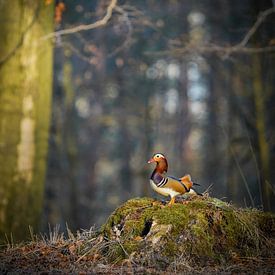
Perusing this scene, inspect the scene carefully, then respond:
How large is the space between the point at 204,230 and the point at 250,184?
12.7m

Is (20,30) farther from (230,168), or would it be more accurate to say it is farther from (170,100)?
(170,100)

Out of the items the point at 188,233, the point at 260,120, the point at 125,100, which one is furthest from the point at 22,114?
the point at 125,100

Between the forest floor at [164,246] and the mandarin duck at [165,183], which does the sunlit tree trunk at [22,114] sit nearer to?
the forest floor at [164,246]

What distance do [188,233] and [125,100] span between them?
61.2ft

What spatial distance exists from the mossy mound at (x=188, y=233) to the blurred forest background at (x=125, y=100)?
40cm

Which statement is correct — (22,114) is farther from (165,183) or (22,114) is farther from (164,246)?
(164,246)

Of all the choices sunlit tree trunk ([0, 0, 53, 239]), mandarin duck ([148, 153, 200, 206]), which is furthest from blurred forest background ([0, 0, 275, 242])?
mandarin duck ([148, 153, 200, 206])

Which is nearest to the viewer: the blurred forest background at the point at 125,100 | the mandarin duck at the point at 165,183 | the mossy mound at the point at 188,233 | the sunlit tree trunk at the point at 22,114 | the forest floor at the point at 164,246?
the forest floor at the point at 164,246

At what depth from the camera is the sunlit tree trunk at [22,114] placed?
8.16m

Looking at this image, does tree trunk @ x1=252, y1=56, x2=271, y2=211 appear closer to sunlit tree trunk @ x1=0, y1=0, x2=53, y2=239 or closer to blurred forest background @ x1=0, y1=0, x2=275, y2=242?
blurred forest background @ x1=0, y1=0, x2=275, y2=242

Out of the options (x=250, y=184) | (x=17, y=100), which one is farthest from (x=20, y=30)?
(x=250, y=184)

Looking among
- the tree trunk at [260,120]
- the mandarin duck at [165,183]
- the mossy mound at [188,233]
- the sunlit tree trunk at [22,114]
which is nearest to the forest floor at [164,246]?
the mossy mound at [188,233]

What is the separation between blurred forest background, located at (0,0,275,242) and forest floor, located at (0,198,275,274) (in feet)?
1.54

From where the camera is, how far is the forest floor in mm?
4680
